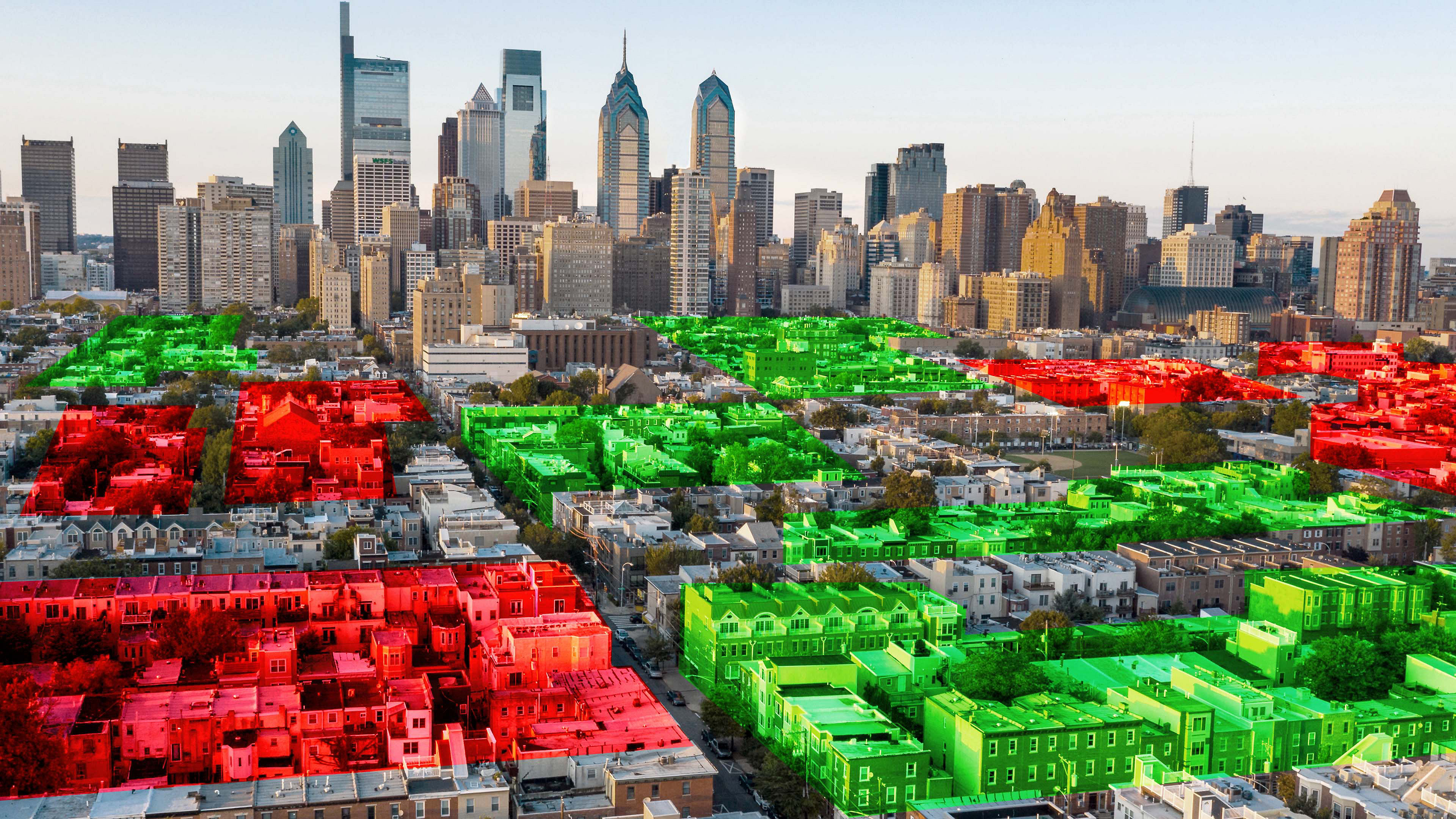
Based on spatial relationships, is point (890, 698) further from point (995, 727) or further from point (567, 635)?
point (567, 635)

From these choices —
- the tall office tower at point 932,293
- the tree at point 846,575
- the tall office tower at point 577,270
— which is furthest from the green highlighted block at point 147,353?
the tall office tower at point 932,293

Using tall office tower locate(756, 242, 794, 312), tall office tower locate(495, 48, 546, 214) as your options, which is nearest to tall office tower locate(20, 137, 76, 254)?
tall office tower locate(495, 48, 546, 214)

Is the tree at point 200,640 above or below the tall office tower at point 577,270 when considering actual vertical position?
below

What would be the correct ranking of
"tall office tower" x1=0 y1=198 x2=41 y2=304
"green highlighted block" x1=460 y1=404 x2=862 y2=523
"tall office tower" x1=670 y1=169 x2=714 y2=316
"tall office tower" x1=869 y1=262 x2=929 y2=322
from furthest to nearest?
"tall office tower" x1=869 y1=262 x2=929 y2=322
"tall office tower" x1=0 y1=198 x2=41 y2=304
"tall office tower" x1=670 y1=169 x2=714 y2=316
"green highlighted block" x1=460 y1=404 x2=862 y2=523

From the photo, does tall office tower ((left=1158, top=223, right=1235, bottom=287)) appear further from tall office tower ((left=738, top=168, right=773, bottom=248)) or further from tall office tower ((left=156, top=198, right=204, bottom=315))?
tall office tower ((left=156, top=198, right=204, bottom=315))

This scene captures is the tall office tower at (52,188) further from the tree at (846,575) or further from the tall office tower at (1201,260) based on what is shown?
the tree at (846,575)
